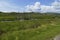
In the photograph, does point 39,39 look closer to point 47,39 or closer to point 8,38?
point 47,39

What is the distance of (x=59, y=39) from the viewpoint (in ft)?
94.0

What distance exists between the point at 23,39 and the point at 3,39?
14.4 feet

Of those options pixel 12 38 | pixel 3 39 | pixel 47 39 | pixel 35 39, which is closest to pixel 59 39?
pixel 47 39

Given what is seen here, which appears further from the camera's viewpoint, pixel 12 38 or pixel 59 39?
pixel 12 38

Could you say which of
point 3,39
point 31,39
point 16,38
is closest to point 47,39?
point 31,39

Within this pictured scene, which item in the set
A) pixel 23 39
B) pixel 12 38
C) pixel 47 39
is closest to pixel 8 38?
pixel 12 38

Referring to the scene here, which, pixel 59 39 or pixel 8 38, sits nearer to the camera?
pixel 59 39

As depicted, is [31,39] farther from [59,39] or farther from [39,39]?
[59,39]

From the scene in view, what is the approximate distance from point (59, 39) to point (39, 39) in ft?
11.6

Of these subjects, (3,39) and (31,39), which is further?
(3,39)

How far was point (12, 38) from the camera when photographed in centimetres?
3120

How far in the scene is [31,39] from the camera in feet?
97.7

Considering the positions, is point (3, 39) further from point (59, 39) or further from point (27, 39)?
point (59, 39)

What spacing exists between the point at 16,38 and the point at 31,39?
3123 millimetres
